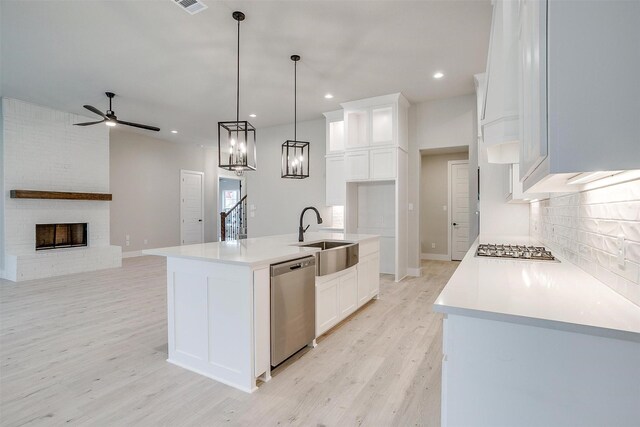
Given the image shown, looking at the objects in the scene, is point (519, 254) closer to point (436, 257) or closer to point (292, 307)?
point (292, 307)

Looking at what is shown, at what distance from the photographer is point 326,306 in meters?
2.85

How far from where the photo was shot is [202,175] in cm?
902

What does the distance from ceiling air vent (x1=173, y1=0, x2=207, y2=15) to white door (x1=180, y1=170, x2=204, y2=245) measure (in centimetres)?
623

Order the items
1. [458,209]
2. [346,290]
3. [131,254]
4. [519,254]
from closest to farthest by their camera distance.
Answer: [519,254] < [346,290] < [458,209] < [131,254]

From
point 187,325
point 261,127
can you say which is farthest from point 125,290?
point 261,127

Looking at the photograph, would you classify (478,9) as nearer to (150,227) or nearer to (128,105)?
(128,105)

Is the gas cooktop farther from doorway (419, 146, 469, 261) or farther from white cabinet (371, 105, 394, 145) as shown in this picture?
doorway (419, 146, 469, 261)

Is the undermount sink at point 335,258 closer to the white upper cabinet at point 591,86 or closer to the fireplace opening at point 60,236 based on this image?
the white upper cabinet at point 591,86

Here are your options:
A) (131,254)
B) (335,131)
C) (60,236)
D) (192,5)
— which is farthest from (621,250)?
(131,254)

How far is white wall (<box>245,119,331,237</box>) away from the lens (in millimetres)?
6285

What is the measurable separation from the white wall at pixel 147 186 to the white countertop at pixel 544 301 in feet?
25.5

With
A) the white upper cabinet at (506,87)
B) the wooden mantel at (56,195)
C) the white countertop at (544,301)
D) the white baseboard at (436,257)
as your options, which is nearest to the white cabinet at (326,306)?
the white countertop at (544,301)

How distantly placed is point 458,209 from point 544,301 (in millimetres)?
6461

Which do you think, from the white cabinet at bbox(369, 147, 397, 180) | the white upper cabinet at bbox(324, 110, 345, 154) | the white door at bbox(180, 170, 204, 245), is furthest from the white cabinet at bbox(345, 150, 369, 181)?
the white door at bbox(180, 170, 204, 245)
